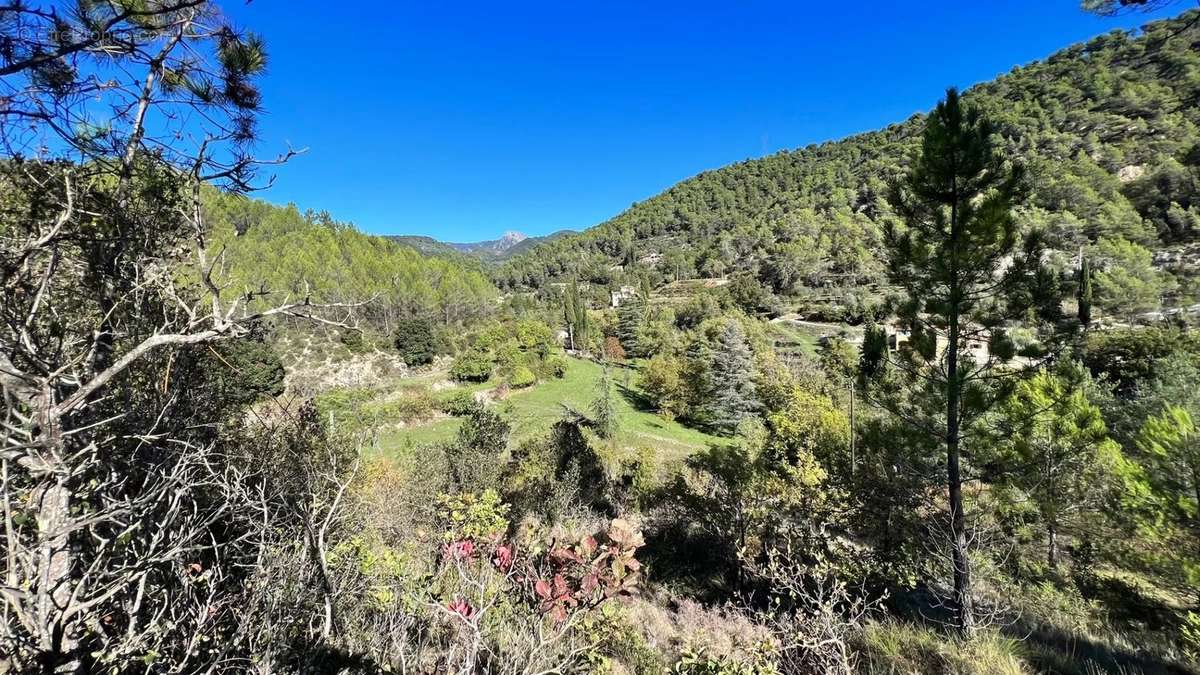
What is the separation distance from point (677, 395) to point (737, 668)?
2972 centimetres

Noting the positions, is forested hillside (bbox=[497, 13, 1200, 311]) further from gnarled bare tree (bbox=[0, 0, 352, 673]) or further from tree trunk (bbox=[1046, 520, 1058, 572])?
tree trunk (bbox=[1046, 520, 1058, 572])

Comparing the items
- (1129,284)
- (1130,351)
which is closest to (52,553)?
(1130,351)

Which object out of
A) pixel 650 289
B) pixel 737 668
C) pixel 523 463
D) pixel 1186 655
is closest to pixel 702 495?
pixel 523 463

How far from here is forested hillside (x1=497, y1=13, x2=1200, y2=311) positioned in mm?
36281

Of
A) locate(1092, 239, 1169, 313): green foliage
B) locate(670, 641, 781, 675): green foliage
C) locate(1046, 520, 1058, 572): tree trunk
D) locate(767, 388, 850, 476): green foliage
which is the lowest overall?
locate(1046, 520, 1058, 572): tree trunk

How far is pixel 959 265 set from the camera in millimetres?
6188

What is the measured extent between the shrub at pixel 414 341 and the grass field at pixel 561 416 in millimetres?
9877

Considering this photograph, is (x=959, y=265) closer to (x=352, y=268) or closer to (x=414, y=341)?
(x=414, y=341)

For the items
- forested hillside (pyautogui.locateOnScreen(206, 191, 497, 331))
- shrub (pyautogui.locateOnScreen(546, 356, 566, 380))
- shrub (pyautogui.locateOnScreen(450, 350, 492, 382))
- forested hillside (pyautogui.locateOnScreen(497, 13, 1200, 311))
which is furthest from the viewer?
forested hillside (pyautogui.locateOnScreen(206, 191, 497, 331))

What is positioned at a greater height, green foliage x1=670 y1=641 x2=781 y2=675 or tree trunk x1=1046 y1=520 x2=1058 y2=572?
green foliage x1=670 y1=641 x2=781 y2=675

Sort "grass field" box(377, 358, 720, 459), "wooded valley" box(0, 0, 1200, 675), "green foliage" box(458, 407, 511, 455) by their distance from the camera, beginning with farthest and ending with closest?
"grass field" box(377, 358, 720, 459)
"green foliage" box(458, 407, 511, 455)
"wooded valley" box(0, 0, 1200, 675)

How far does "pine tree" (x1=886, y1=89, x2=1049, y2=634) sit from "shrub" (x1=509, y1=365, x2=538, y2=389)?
3009 centimetres

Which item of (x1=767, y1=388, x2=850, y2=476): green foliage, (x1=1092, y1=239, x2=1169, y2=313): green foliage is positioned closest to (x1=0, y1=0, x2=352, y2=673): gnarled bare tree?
(x1=767, y1=388, x2=850, y2=476): green foliage

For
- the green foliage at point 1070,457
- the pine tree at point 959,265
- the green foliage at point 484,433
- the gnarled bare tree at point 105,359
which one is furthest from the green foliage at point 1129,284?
the gnarled bare tree at point 105,359
